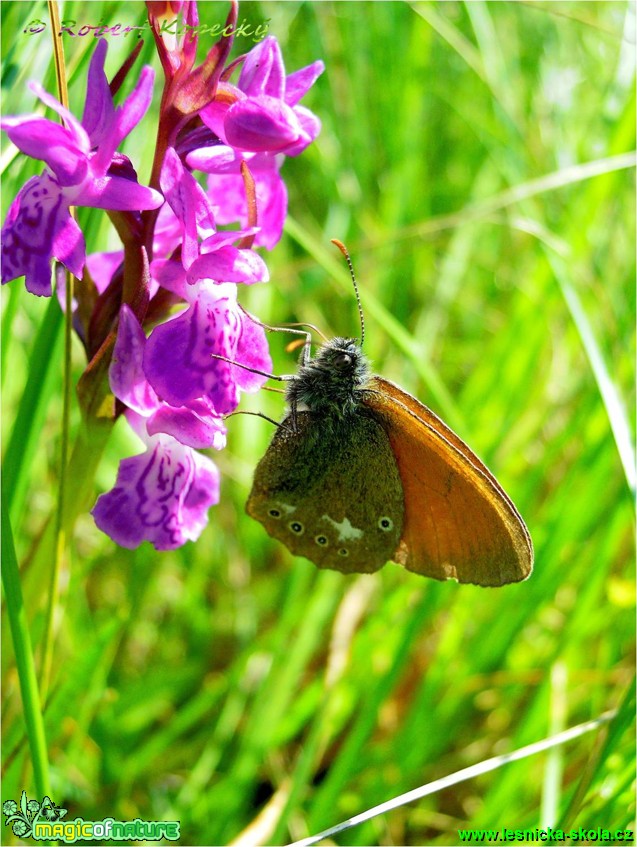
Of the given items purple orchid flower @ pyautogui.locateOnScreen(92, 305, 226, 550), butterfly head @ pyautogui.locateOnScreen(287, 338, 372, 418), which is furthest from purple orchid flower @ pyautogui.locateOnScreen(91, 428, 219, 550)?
butterfly head @ pyautogui.locateOnScreen(287, 338, 372, 418)

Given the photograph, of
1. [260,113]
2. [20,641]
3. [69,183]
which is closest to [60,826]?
[20,641]

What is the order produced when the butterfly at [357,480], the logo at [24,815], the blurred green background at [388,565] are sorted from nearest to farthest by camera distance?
the logo at [24,815] → the butterfly at [357,480] → the blurred green background at [388,565]

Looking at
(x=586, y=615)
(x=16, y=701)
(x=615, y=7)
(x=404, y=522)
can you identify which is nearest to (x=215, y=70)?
(x=404, y=522)

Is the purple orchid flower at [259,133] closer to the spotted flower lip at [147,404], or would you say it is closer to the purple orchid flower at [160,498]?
the spotted flower lip at [147,404]

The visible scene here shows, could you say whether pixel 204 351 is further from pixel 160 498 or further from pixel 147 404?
pixel 160 498

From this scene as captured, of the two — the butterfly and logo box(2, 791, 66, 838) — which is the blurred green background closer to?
logo box(2, 791, 66, 838)

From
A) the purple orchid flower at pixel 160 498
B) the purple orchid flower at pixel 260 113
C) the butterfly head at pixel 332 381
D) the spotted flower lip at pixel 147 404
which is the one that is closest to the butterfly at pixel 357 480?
the butterfly head at pixel 332 381
